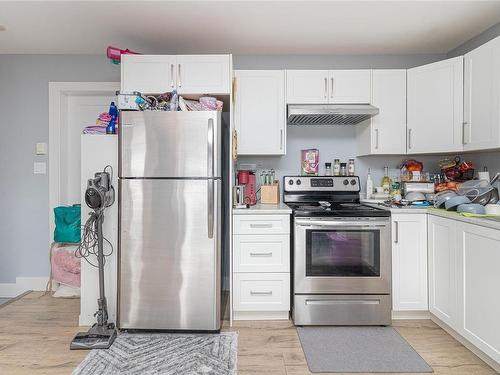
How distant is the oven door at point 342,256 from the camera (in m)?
2.46

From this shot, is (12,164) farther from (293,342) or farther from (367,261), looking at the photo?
(367,261)

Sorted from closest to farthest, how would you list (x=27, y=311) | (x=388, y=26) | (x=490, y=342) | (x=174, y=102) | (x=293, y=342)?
(x=490, y=342)
(x=293, y=342)
(x=174, y=102)
(x=388, y=26)
(x=27, y=311)

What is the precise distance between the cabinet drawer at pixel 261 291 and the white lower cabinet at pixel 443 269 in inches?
44.3

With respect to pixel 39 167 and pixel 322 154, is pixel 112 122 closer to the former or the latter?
pixel 39 167

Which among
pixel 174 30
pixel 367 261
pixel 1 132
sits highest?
pixel 174 30

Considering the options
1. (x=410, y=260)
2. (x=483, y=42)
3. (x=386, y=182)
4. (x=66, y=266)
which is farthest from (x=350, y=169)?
(x=66, y=266)

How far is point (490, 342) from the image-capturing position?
1833mm

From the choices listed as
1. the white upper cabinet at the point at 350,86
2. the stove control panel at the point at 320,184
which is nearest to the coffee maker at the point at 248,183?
the stove control panel at the point at 320,184

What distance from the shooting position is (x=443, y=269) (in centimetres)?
230

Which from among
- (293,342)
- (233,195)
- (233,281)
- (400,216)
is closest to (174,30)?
(233,195)

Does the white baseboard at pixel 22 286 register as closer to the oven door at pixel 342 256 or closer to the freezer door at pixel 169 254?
the freezer door at pixel 169 254

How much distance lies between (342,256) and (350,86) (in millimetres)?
1556

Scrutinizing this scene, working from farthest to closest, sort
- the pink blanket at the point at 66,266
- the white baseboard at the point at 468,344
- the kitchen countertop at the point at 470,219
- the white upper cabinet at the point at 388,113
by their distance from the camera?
the pink blanket at the point at 66,266
the white upper cabinet at the point at 388,113
the white baseboard at the point at 468,344
the kitchen countertop at the point at 470,219

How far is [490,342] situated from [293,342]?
119 centimetres
